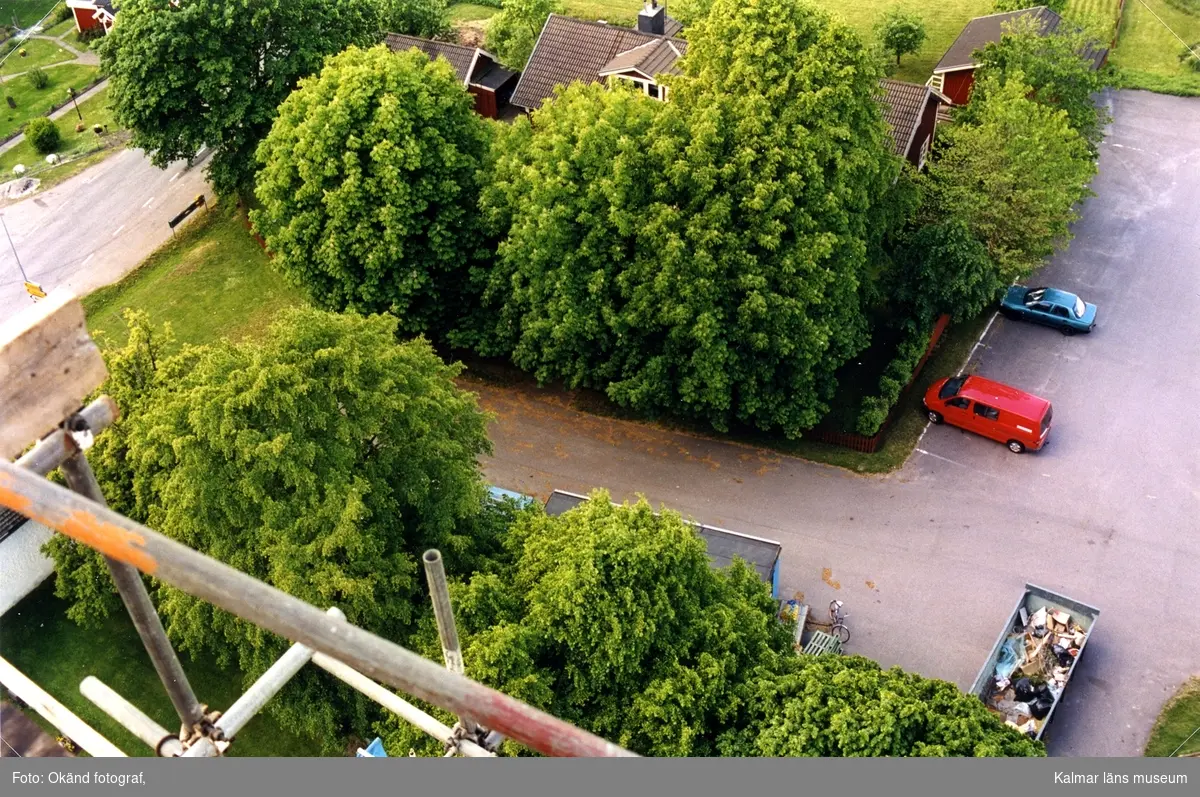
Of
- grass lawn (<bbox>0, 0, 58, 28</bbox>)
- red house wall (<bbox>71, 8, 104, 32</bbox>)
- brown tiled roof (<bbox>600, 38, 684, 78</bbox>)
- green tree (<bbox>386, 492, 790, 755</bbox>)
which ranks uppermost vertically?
brown tiled roof (<bbox>600, 38, 684, 78</bbox>)

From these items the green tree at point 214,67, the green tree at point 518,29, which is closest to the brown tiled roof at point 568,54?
the green tree at point 518,29

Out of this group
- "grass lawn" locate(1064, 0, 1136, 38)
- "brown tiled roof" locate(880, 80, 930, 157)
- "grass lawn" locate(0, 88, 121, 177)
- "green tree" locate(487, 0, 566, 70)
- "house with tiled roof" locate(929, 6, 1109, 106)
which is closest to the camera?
"brown tiled roof" locate(880, 80, 930, 157)

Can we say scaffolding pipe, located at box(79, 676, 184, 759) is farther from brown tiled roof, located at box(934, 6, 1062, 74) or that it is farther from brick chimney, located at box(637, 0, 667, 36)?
brown tiled roof, located at box(934, 6, 1062, 74)

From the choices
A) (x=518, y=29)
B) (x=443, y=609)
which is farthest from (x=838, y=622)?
(x=518, y=29)

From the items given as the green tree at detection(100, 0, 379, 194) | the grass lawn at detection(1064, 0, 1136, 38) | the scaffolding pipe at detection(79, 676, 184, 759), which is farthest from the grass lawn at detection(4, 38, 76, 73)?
the scaffolding pipe at detection(79, 676, 184, 759)

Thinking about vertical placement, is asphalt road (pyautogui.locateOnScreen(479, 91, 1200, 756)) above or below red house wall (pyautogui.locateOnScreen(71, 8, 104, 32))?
below

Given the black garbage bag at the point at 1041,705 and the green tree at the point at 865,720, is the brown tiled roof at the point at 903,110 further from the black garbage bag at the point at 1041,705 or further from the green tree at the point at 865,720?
the green tree at the point at 865,720
